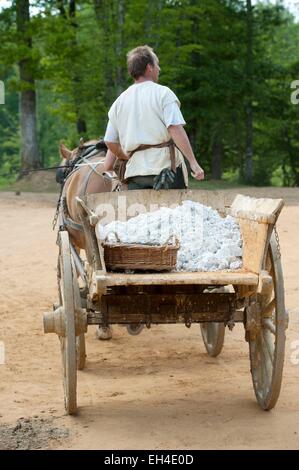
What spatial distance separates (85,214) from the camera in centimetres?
547

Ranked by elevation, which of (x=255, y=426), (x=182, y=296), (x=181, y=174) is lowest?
(x=255, y=426)

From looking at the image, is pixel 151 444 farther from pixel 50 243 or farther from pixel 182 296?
pixel 50 243

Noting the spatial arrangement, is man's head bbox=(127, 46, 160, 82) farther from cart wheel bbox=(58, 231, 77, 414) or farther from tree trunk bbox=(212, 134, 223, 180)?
tree trunk bbox=(212, 134, 223, 180)

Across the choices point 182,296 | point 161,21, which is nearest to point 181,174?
point 182,296

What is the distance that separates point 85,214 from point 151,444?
141 cm

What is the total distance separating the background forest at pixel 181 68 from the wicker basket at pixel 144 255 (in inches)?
753

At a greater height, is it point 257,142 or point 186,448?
point 186,448

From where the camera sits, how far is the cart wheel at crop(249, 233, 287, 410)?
5559 millimetres

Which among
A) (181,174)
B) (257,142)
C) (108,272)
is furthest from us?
(257,142)

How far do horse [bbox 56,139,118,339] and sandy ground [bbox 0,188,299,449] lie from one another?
632 millimetres

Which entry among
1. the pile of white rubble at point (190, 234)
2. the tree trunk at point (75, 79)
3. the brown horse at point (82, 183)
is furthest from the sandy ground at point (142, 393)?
the tree trunk at point (75, 79)

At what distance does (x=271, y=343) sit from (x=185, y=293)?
0.72 m

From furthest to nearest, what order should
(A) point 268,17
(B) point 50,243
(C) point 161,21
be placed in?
1. (A) point 268,17
2. (C) point 161,21
3. (B) point 50,243

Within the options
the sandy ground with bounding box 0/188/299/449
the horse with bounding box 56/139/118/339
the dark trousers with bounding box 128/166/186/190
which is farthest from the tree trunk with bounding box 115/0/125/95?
the dark trousers with bounding box 128/166/186/190
